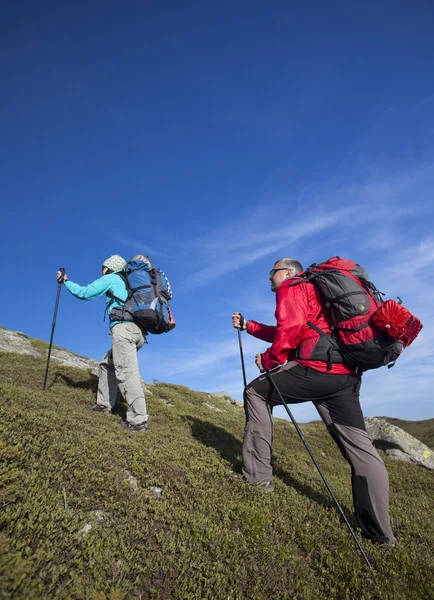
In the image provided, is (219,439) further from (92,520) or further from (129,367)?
(92,520)

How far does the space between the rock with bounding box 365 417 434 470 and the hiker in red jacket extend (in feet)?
38.2

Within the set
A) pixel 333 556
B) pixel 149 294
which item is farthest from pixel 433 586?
pixel 149 294

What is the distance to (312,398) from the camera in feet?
20.7

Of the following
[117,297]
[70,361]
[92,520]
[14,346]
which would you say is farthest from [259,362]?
[14,346]

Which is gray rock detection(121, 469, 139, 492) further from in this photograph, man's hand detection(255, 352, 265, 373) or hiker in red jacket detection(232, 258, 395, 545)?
man's hand detection(255, 352, 265, 373)

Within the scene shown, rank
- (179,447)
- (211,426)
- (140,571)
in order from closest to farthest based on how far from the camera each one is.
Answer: (140,571) → (179,447) → (211,426)

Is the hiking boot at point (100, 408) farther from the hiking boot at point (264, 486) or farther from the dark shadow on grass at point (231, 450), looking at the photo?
the hiking boot at point (264, 486)

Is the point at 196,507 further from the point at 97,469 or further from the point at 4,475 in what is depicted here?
the point at 4,475

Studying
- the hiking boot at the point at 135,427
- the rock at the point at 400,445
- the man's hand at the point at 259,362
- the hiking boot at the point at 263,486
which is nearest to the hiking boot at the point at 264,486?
the hiking boot at the point at 263,486

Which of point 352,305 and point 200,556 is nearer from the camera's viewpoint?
point 200,556

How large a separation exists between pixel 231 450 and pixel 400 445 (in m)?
10.9

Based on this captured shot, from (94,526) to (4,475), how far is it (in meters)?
1.39

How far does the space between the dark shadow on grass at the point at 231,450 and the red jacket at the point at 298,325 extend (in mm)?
3058

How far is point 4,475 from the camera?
4.41m
